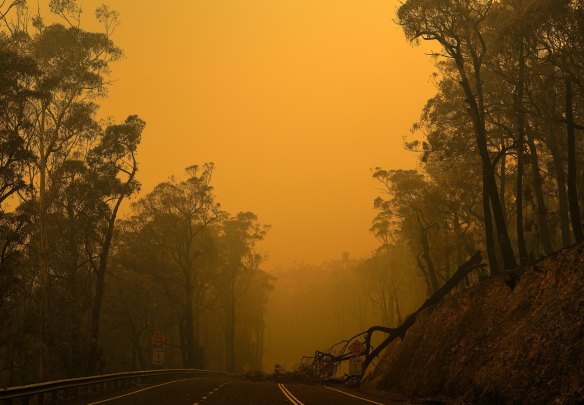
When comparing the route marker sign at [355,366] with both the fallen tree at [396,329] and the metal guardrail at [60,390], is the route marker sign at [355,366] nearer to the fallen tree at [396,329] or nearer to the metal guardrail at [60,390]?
the fallen tree at [396,329]

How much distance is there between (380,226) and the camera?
219 ft

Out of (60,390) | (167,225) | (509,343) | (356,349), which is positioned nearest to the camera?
(509,343)

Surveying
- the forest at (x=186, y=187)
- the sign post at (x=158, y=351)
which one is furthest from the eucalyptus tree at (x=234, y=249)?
the sign post at (x=158, y=351)

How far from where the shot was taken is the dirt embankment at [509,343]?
38.0 feet

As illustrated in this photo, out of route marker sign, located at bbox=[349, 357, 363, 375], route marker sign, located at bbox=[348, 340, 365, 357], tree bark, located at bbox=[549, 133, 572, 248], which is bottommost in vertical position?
route marker sign, located at bbox=[349, 357, 363, 375]

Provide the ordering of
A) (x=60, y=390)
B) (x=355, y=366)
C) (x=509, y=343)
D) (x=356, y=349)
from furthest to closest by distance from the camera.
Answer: (x=355, y=366) < (x=356, y=349) < (x=60, y=390) < (x=509, y=343)

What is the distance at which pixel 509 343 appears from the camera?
14.3 m

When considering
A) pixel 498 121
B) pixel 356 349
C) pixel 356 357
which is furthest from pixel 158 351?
pixel 498 121

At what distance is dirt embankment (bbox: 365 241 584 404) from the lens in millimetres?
11594

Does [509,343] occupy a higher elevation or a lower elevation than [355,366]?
higher

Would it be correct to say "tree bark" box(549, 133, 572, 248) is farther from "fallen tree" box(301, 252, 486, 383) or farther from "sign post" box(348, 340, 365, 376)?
"sign post" box(348, 340, 365, 376)

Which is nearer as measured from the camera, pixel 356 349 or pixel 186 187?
pixel 356 349

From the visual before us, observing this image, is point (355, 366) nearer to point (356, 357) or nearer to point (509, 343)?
point (356, 357)

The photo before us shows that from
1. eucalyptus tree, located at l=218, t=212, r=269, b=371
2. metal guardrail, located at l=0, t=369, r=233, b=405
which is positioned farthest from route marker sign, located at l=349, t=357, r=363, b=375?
eucalyptus tree, located at l=218, t=212, r=269, b=371
